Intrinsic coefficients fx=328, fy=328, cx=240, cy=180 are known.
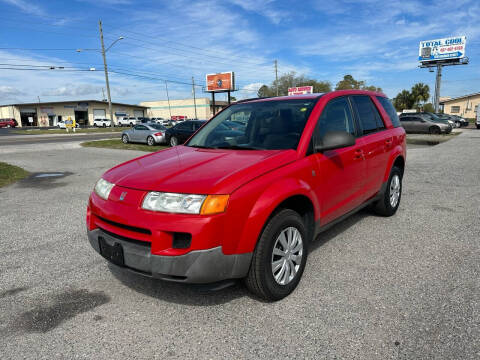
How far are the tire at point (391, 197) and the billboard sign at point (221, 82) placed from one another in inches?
1692

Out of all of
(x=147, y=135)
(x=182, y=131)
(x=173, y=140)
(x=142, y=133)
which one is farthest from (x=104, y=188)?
(x=142, y=133)

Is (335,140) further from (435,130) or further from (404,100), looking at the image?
(404,100)

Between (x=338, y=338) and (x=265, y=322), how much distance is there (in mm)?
535

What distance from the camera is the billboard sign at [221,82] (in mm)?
45750

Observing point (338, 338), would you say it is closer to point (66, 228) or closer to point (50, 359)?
point (50, 359)

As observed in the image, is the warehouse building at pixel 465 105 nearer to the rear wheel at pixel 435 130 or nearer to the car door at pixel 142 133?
the rear wheel at pixel 435 130

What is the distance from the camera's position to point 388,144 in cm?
447

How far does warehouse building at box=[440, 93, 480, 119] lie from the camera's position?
67562 millimetres

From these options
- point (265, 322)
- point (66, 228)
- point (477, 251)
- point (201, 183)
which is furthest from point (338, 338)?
point (66, 228)

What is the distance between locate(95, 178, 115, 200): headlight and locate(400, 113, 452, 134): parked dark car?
25877 mm

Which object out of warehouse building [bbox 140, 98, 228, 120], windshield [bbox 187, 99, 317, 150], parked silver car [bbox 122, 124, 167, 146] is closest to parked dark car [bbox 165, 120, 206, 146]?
parked silver car [bbox 122, 124, 167, 146]

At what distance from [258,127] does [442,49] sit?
6151cm

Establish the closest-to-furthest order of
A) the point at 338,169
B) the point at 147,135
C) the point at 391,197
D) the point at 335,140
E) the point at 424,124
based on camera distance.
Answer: the point at 335,140 < the point at 338,169 < the point at 391,197 < the point at 147,135 < the point at 424,124

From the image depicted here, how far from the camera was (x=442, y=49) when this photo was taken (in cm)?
5209
